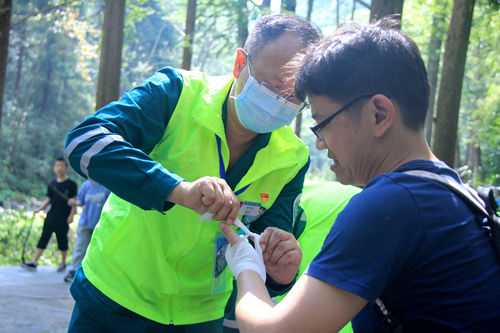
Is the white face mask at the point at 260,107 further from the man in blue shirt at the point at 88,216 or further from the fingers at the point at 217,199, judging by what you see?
the man in blue shirt at the point at 88,216

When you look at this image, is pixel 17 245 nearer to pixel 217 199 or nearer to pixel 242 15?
pixel 242 15

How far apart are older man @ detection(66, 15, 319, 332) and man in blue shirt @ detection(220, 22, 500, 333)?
0.59 meters

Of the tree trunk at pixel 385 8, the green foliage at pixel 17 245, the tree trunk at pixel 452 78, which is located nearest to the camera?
the tree trunk at pixel 385 8

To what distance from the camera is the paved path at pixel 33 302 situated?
564 cm

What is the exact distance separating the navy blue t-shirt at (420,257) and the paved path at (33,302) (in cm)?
507

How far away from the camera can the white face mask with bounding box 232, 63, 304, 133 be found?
244 cm

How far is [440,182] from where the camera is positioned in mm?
1376

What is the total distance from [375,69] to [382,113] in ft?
0.43

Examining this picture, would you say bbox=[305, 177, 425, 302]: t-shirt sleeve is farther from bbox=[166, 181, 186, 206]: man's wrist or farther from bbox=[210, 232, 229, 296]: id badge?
bbox=[210, 232, 229, 296]: id badge

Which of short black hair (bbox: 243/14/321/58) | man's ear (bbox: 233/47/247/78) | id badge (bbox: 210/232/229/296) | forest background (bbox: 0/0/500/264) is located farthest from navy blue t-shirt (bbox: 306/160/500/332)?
man's ear (bbox: 233/47/247/78)

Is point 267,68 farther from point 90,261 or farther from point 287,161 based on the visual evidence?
point 90,261

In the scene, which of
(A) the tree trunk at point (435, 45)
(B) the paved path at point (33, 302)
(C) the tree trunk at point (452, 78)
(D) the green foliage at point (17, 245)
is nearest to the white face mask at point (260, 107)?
(B) the paved path at point (33, 302)

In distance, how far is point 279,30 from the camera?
244cm

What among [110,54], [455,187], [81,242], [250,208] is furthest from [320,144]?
[81,242]
